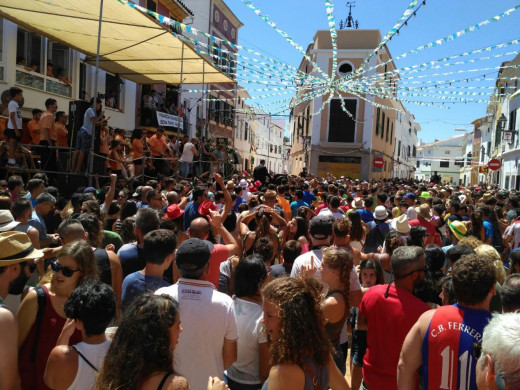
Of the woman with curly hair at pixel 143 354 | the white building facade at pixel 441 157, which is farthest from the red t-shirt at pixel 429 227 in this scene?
the white building facade at pixel 441 157

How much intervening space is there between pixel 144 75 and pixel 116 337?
1571 cm

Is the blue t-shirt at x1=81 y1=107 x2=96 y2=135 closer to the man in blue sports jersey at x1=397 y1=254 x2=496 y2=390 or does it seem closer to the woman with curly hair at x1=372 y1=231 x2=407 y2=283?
the woman with curly hair at x1=372 y1=231 x2=407 y2=283

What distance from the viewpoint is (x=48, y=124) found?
9.87 m

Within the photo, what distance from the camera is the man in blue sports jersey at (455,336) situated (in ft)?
8.46

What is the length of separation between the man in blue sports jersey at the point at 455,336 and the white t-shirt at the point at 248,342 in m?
0.93

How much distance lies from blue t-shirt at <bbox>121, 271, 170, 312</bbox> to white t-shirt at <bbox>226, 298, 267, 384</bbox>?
2.17 feet

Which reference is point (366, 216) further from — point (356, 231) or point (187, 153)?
point (187, 153)

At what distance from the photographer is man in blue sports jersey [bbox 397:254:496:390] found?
258 cm

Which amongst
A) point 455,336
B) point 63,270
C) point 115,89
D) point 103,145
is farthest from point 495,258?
point 115,89

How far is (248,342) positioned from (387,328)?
3.26 feet

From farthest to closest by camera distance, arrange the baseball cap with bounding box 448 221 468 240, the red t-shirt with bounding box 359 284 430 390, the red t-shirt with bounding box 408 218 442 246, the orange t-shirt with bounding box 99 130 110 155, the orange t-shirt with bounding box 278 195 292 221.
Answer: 1. the orange t-shirt with bounding box 99 130 110 155
2. the orange t-shirt with bounding box 278 195 292 221
3. the red t-shirt with bounding box 408 218 442 246
4. the baseball cap with bounding box 448 221 468 240
5. the red t-shirt with bounding box 359 284 430 390

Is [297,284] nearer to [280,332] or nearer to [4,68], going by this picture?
[280,332]

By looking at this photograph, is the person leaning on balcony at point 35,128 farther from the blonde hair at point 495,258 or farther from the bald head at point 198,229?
the blonde hair at point 495,258

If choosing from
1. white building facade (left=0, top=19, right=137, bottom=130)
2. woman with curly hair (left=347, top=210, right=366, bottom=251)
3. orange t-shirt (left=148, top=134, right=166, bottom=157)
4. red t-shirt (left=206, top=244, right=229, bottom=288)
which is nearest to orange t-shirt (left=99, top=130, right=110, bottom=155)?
orange t-shirt (left=148, top=134, right=166, bottom=157)
